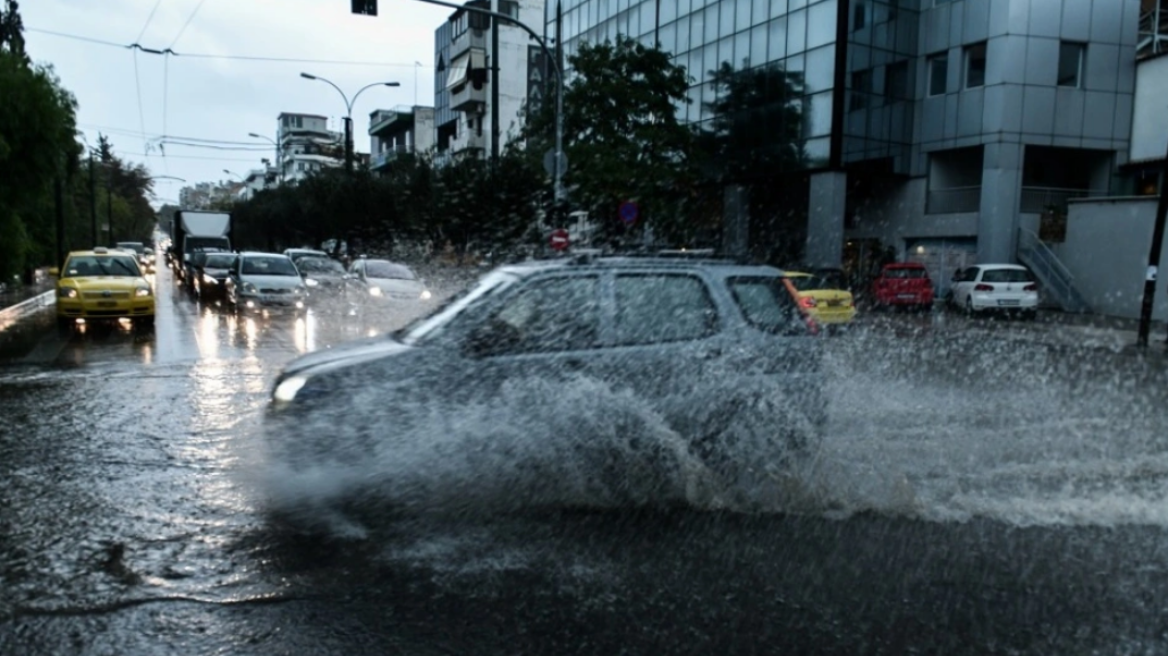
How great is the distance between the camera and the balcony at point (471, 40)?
194ft

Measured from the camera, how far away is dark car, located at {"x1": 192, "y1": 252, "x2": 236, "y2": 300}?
24.6 m

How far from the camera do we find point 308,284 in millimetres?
22406

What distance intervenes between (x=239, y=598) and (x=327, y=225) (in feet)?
150

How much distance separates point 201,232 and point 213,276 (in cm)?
1489

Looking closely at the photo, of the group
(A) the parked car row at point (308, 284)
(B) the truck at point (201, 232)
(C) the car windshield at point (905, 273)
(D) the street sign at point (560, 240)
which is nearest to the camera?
(A) the parked car row at point (308, 284)

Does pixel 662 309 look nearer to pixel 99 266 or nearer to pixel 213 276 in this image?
pixel 99 266

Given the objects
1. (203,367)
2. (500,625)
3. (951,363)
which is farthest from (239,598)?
(951,363)

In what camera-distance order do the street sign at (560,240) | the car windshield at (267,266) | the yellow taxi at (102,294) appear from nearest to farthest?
the yellow taxi at (102,294) < the car windshield at (267,266) < the street sign at (560,240)

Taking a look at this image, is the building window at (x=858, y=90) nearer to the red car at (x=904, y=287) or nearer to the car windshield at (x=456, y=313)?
the red car at (x=904, y=287)

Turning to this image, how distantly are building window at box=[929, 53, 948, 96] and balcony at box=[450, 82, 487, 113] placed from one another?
3451cm

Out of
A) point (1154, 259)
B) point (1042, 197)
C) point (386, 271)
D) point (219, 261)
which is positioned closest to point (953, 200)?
point (1042, 197)

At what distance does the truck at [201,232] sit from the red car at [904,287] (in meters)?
26.5

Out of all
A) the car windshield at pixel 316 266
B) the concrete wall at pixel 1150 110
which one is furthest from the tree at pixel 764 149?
the car windshield at pixel 316 266

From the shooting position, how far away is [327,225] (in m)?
47.8
